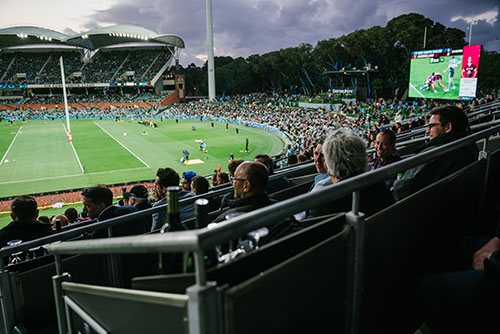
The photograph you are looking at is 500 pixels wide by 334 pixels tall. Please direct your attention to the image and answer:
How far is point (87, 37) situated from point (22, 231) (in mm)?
94725

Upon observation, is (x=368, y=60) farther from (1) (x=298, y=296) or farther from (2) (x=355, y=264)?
(1) (x=298, y=296)

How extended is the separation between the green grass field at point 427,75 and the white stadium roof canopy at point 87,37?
7350cm

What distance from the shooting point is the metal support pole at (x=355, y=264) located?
176 centimetres

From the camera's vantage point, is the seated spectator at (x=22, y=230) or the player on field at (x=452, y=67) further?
the player on field at (x=452, y=67)

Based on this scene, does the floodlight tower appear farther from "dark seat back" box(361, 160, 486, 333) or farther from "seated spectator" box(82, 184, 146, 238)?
"dark seat back" box(361, 160, 486, 333)

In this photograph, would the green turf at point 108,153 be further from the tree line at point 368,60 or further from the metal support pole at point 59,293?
the tree line at point 368,60

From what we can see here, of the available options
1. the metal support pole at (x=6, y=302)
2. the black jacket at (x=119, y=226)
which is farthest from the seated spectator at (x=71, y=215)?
the metal support pole at (x=6, y=302)

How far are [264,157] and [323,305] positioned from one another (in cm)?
Result: 481

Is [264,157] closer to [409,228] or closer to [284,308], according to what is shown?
[409,228]

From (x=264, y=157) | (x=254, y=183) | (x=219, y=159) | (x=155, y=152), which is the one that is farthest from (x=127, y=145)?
(x=254, y=183)

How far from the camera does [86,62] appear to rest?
91.5 metres

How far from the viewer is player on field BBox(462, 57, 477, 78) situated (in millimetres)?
21169

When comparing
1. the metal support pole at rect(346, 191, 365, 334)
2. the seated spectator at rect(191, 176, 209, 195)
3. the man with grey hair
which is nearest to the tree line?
the seated spectator at rect(191, 176, 209, 195)

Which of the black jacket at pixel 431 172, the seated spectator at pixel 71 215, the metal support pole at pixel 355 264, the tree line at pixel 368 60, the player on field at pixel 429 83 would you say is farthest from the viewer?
the tree line at pixel 368 60
